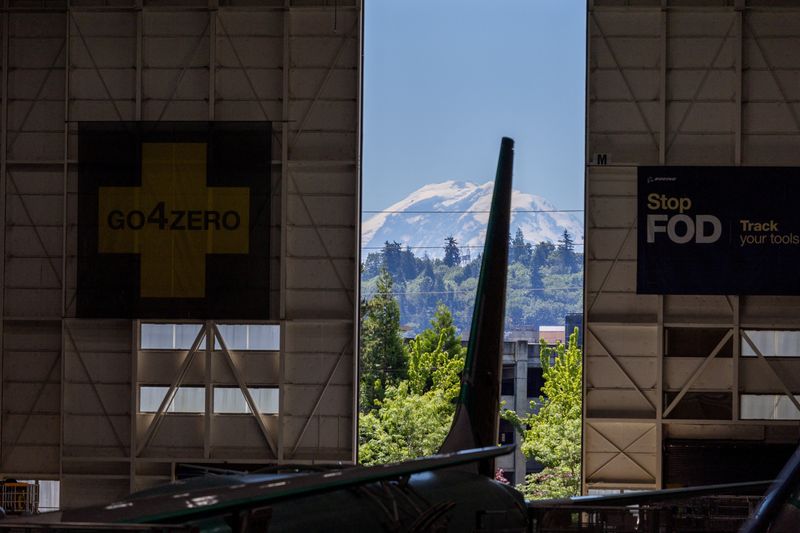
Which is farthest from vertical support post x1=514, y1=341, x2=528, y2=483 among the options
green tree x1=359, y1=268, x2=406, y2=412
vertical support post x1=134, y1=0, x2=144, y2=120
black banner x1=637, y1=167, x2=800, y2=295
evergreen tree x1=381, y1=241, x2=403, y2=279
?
evergreen tree x1=381, y1=241, x2=403, y2=279

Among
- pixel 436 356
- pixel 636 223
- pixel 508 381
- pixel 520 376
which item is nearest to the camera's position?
pixel 636 223

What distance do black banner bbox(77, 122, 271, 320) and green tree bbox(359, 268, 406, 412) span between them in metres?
41.8

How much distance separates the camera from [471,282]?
15438 cm

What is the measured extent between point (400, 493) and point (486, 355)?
219 inches

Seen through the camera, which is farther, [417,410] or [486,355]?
[417,410]

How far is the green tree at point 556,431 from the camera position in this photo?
57938mm

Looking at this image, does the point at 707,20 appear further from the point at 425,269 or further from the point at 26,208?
the point at 425,269

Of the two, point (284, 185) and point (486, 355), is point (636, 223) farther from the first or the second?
point (486, 355)

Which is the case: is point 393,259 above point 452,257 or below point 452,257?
below

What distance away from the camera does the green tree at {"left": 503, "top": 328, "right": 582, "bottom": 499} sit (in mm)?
57938

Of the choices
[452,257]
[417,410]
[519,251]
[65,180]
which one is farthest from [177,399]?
[519,251]

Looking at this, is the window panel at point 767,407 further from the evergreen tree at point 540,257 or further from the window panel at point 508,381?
the evergreen tree at point 540,257

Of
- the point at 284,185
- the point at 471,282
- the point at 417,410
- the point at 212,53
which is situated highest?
the point at 212,53

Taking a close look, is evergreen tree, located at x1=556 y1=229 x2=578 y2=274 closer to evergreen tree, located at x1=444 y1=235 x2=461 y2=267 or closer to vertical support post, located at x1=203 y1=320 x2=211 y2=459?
evergreen tree, located at x1=444 y1=235 x2=461 y2=267
